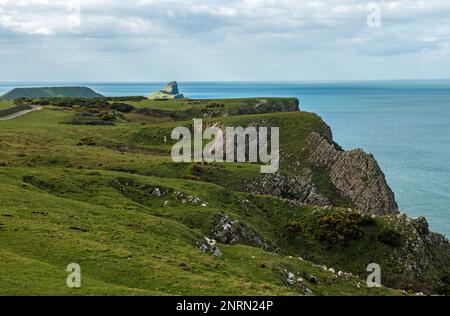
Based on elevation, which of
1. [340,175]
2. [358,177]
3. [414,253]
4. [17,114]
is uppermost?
[17,114]

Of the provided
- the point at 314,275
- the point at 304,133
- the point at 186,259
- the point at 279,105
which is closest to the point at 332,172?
the point at 304,133

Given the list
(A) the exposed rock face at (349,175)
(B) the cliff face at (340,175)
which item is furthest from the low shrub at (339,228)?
(B) the cliff face at (340,175)

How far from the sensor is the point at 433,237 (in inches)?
2325

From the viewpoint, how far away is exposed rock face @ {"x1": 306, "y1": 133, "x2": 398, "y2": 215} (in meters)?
92.6

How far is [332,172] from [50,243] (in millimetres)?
73351
